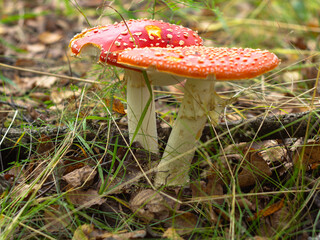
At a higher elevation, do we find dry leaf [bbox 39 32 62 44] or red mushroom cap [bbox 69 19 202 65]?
red mushroom cap [bbox 69 19 202 65]

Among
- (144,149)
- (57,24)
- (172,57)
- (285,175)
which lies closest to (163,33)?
(172,57)

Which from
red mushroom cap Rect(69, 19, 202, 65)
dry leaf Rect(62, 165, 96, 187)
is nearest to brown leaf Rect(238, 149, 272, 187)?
red mushroom cap Rect(69, 19, 202, 65)

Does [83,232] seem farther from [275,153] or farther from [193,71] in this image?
[275,153]

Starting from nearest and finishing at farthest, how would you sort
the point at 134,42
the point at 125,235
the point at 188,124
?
1. the point at 125,235
2. the point at 134,42
3. the point at 188,124

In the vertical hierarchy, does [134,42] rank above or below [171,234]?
above

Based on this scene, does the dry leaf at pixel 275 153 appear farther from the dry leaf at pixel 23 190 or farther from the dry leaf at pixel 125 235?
the dry leaf at pixel 23 190

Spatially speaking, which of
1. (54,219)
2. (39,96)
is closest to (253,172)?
(54,219)

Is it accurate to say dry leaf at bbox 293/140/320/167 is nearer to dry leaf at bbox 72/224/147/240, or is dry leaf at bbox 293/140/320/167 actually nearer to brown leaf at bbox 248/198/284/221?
brown leaf at bbox 248/198/284/221

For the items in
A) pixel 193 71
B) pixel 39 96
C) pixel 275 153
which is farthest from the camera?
pixel 39 96
